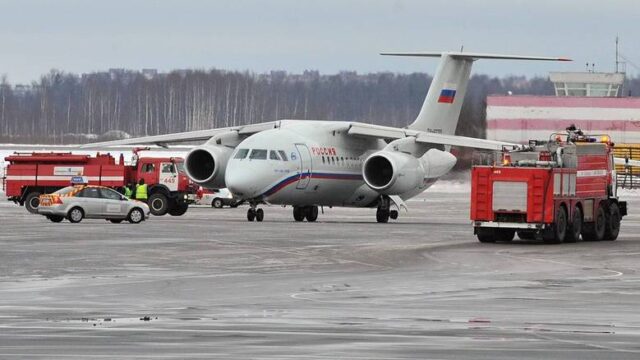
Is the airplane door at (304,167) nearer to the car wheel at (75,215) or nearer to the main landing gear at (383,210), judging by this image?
the main landing gear at (383,210)

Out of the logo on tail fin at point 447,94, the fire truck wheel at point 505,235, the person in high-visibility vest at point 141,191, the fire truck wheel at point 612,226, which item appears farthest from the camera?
the person in high-visibility vest at point 141,191

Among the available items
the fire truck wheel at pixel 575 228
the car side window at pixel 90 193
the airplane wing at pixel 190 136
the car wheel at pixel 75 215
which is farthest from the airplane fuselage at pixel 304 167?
the fire truck wheel at pixel 575 228

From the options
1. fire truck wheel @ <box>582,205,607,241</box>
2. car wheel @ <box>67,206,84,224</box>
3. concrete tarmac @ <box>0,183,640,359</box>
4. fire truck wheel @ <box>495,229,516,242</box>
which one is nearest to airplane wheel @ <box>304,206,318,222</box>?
car wheel @ <box>67,206,84,224</box>

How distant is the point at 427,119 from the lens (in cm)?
5631

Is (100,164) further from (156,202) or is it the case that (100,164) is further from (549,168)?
(549,168)

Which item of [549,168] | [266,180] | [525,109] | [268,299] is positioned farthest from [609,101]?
[268,299]

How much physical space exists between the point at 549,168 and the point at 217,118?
138757 millimetres

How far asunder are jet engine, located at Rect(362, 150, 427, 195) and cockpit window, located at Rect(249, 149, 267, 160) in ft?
12.5

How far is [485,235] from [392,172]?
12194mm

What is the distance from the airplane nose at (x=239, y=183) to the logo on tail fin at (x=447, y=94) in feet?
36.0

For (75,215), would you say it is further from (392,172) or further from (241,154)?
(392,172)

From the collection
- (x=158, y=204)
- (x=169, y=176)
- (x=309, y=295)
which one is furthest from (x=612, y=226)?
(x=169, y=176)

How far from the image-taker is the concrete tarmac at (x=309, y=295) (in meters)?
16.1

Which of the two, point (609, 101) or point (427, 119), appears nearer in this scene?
point (427, 119)
